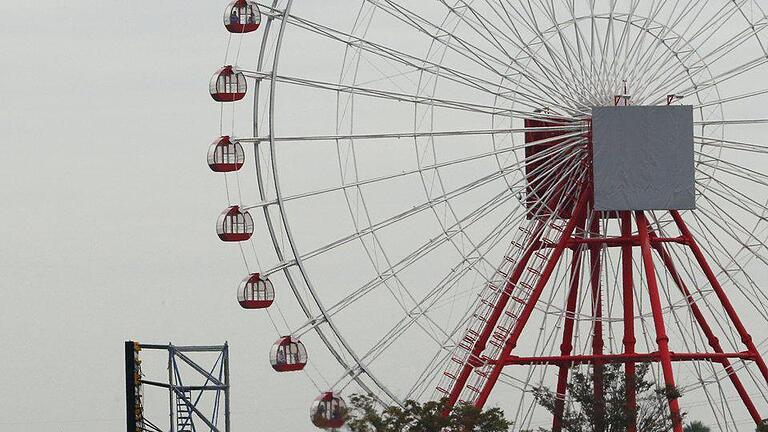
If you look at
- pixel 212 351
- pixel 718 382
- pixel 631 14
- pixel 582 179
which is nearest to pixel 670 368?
pixel 718 382

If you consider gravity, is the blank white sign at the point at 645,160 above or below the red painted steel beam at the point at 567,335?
above

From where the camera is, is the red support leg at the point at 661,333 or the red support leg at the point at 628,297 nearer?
the red support leg at the point at 661,333

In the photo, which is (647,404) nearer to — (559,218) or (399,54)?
(559,218)

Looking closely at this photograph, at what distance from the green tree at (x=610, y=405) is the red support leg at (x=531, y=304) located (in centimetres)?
236

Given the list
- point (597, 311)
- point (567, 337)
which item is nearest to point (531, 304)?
point (597, 311)

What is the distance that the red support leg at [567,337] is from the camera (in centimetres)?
4959

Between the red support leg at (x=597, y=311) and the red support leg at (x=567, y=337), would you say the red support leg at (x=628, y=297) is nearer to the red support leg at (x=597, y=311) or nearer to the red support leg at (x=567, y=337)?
the red support leg at (x=597, y=311)

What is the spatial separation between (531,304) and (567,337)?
355cm

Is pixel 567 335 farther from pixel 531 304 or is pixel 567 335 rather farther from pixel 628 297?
pixel 531 304

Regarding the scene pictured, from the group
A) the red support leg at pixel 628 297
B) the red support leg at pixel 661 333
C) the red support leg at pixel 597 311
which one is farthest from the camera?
the red support leg at pixel 597 311

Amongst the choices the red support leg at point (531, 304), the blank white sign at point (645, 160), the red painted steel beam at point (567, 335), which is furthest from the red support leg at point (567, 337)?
the blank white sign at point (645, 160)

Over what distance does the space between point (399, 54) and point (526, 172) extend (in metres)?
4.43

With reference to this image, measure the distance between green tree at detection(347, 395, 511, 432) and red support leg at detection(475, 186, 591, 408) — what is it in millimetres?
570

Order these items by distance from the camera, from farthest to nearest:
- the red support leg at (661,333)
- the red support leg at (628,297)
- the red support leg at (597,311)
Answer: the red support leg at (597,311)
the red support leg at (628,297)
the red support leg at (661,333)
